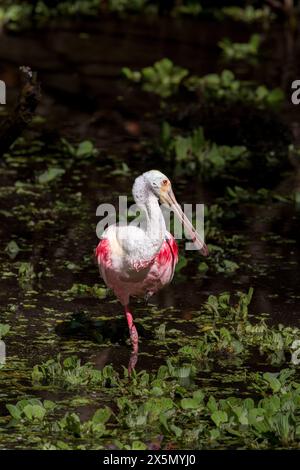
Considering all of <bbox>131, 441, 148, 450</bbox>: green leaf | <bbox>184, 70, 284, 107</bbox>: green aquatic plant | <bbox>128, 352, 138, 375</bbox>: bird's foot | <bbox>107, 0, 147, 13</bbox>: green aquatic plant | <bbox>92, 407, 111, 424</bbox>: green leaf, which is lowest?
<bbox>131, 441, 148, 450</bbox>: green leaf

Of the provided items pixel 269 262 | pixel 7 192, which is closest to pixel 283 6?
pixel 7 192

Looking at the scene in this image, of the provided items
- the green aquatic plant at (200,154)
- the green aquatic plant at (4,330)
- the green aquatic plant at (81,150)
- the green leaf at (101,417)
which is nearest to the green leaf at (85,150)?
the green aquatic plant at (81,150)

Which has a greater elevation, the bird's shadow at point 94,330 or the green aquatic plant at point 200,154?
the green aquatic plant at point 200,154

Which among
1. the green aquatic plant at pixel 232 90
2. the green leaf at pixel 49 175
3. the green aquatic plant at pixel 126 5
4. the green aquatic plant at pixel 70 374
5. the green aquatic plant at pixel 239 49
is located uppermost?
the green aquatic plant at pixel 126 5

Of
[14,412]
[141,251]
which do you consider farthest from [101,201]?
[14,412]

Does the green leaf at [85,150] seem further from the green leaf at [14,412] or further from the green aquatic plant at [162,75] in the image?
the green leaf at [14,412]

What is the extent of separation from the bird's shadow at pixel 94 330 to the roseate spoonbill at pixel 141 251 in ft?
0.85

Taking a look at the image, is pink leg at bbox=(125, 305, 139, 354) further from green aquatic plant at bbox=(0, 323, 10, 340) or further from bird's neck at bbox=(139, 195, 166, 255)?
green aquatic plant at bbox=(0, 323, 10, 340)

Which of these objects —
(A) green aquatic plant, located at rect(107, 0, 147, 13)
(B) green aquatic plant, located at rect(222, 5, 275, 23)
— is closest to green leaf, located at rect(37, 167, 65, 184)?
(B) green aquatic plant, located at rect(222, 5, 275, 23)

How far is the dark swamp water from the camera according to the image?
883 centimetres

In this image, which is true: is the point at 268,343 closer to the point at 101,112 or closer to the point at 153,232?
the point at 153,232

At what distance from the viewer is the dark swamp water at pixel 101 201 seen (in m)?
8.83
